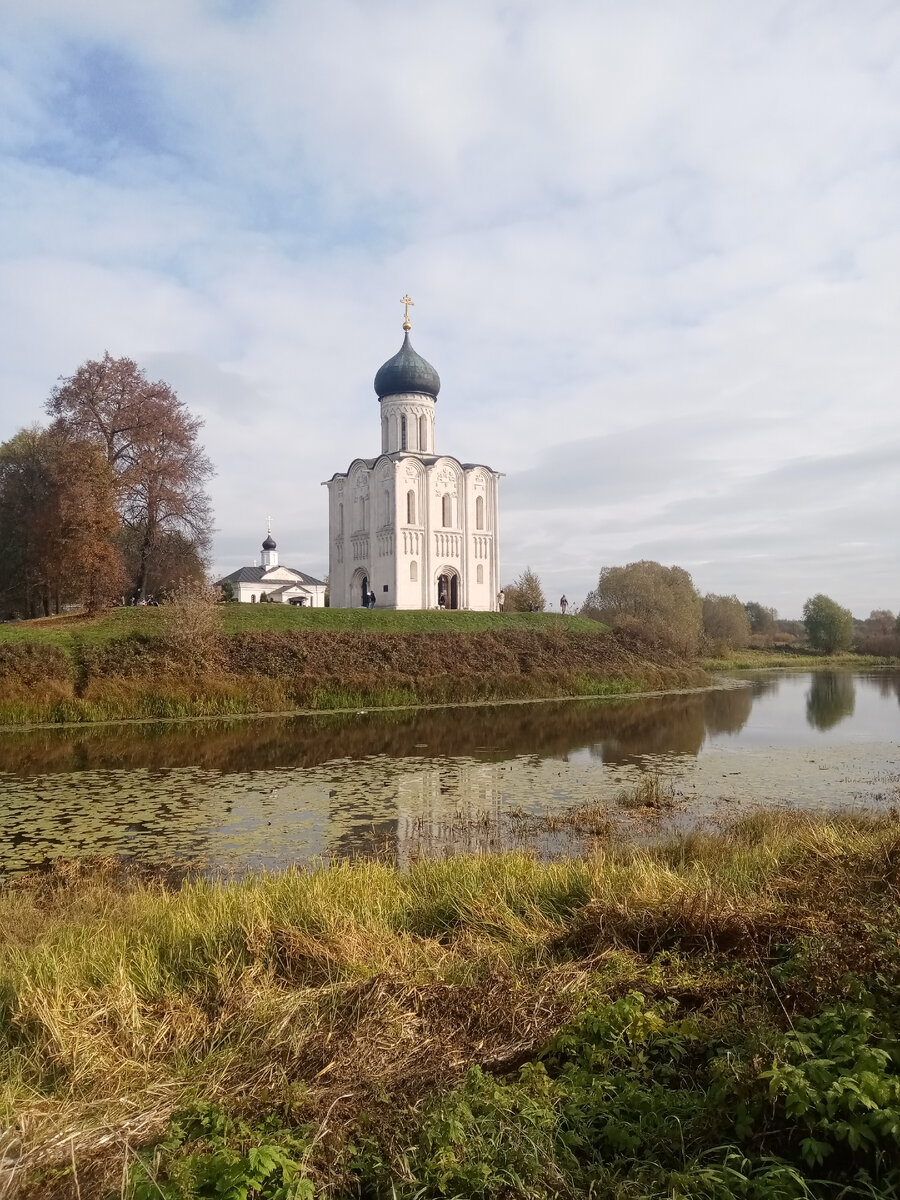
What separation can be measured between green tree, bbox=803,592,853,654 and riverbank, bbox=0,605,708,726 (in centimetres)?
3855

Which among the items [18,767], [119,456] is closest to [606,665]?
[119,456]

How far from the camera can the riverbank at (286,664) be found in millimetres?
23609

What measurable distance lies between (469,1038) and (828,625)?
74.9 metres

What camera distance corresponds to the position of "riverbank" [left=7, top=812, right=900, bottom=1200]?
2.95m

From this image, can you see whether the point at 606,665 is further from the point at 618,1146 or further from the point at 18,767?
the point at 618,1146

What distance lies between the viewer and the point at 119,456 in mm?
31828

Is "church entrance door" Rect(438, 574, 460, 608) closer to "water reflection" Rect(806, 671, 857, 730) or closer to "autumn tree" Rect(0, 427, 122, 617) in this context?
"water reflection" Rect(806, 671, 857, 730)

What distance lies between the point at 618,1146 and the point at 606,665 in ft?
105

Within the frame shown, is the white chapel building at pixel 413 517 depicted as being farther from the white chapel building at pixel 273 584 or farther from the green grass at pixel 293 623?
the white chapel building at pixel 273 584

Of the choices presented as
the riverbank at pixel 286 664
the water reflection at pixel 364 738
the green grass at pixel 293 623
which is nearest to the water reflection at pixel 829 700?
the water reflection at pixel 364 738

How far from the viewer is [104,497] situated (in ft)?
95.0

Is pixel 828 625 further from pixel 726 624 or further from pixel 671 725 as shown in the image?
pixel 671 725

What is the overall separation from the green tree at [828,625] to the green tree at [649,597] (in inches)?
716

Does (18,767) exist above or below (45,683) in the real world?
below
